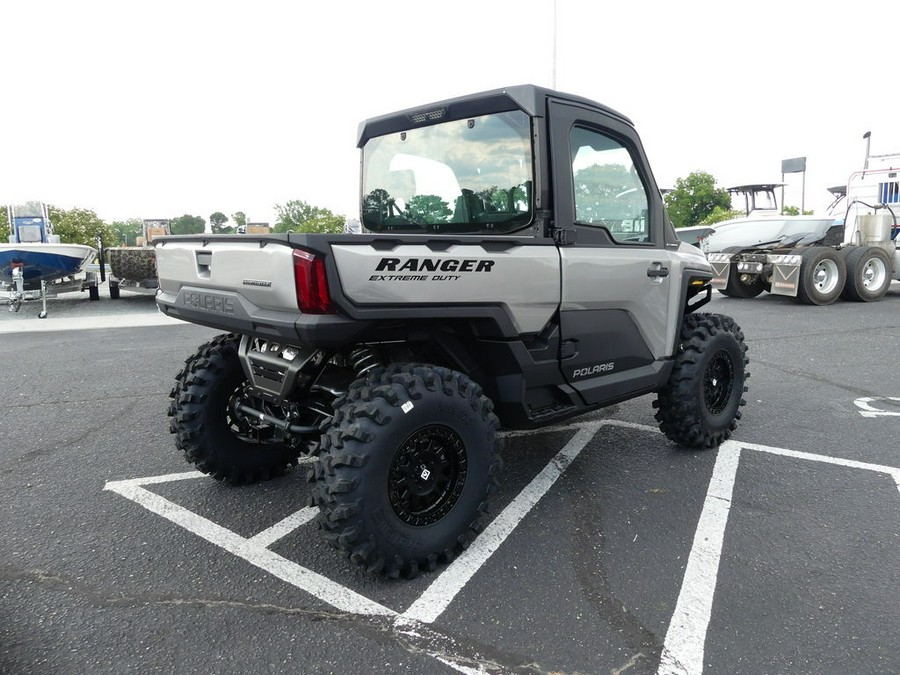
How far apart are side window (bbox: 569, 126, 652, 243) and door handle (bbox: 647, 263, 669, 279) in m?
0.19

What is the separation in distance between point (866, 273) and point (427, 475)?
45.4ft

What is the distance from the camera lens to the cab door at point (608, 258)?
3.32 metres

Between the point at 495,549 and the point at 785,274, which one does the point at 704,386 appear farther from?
→ the point at 785,274

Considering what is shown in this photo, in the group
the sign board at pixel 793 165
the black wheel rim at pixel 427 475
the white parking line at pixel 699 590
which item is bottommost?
the white parking line at pixel 699 590

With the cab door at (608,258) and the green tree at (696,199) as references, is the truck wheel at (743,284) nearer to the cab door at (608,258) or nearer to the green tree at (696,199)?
the cab door at (608,258)

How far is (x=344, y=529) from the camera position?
8.50 feet

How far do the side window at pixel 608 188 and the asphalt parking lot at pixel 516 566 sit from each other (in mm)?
1601

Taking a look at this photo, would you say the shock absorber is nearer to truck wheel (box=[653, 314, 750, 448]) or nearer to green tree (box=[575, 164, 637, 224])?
green tree (box=[575, 164, 637, 224])

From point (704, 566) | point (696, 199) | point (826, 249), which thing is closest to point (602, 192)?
point (704, 566)

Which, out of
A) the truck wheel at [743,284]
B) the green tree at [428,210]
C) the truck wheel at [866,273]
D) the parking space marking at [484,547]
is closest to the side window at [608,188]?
the green tree at [428,210]

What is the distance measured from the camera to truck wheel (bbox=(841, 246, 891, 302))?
12.6 meters

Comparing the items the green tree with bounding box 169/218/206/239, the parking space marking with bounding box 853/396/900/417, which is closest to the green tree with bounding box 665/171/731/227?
the green tree with bounding box 169/218/206/239

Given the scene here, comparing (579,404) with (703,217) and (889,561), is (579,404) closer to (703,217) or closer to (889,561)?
(889,561)

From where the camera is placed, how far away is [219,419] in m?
3.63
